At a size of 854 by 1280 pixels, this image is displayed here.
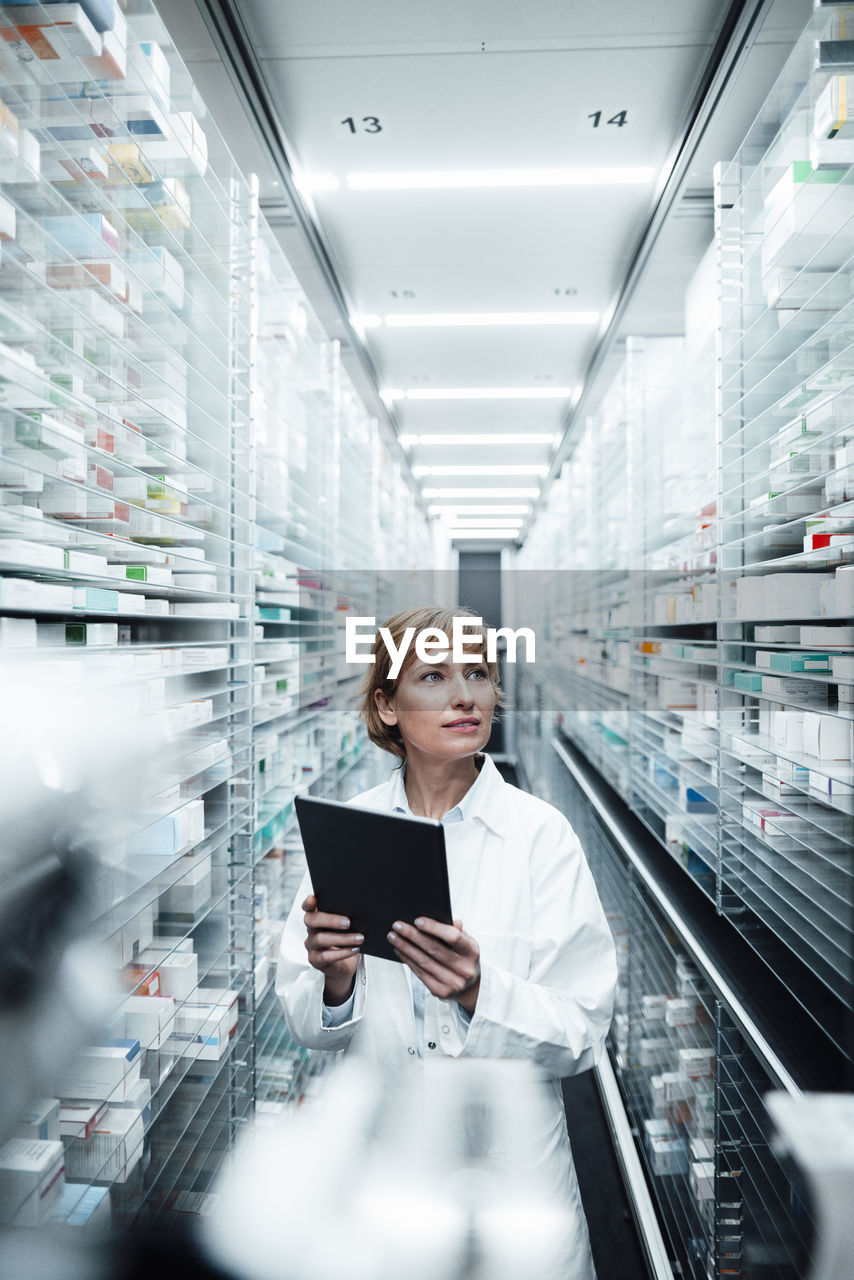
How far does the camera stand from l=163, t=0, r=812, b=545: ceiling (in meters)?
1.82

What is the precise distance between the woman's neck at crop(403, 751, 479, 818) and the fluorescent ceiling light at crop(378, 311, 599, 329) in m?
2.59

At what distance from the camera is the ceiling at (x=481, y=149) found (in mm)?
1817

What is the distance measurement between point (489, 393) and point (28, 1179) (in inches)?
172

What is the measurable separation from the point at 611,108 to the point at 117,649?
1988mm

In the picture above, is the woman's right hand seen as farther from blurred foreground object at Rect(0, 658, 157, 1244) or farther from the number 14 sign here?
the number 14 sign

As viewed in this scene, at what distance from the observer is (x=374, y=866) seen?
3.93ft

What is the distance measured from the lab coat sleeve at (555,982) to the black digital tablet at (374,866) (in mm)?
187

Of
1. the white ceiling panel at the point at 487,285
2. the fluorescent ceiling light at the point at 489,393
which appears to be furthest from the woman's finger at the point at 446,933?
the fluorescent ceiling light at the point at 489,393

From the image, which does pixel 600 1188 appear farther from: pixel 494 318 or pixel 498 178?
pixel 494 318

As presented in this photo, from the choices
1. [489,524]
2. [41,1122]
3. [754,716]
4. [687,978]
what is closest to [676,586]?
[754,716]

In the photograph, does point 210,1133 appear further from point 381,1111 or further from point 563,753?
point 563,753

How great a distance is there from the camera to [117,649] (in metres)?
1.35

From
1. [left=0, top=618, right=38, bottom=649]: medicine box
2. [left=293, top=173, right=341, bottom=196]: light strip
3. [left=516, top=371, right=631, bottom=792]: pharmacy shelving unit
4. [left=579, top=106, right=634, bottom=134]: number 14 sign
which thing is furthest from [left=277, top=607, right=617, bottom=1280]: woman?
[left=516, top=371, right=631, bottom=792]: pharmacy shelving unit

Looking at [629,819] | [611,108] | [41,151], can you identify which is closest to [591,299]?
[611,108]
